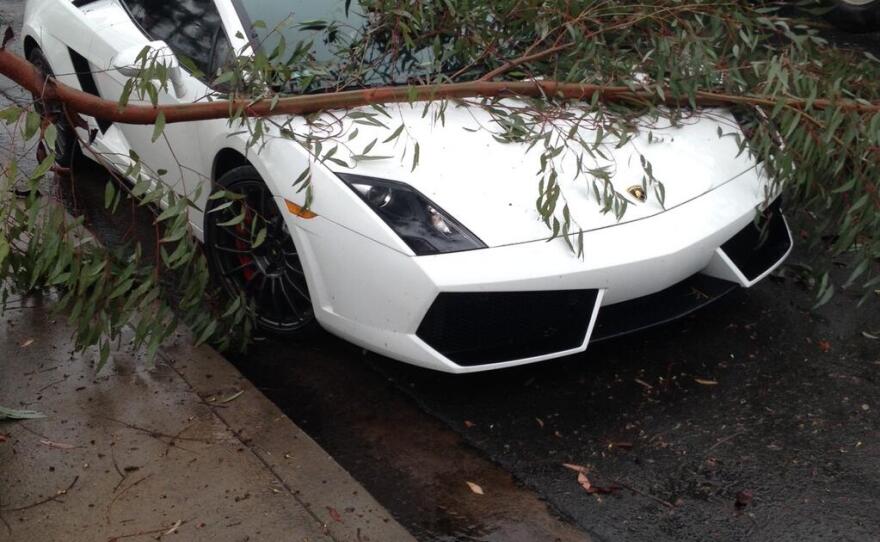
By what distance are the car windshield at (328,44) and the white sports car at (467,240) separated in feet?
0.25

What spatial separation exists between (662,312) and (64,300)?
2.24 metres

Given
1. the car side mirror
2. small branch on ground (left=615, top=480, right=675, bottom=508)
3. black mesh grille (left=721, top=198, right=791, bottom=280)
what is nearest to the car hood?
black mesh grille (left=721, top=198, right=791, bottom=280)

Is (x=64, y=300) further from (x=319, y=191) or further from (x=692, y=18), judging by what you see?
(x=692, y=18)

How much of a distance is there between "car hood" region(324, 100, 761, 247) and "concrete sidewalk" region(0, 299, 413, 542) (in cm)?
98

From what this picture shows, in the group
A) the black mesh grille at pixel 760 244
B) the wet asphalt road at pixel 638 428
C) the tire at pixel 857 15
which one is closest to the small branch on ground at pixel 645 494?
the wet asphalt road at pixel 638 428

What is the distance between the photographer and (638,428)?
13.0ft

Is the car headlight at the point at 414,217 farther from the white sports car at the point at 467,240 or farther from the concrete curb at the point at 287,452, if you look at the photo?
the concrete curb at the point at 287,452

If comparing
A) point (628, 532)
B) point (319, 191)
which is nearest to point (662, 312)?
point (628, 532)

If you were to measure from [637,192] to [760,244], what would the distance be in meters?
0.67

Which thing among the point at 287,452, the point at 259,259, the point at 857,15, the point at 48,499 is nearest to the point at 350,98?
the point at 259,259

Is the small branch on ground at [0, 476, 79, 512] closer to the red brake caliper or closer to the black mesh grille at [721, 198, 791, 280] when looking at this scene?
the red brake caliper

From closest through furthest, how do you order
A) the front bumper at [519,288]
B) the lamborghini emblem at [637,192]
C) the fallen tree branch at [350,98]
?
1. the front bumper at [519,288]
2. the lamborghini emblem at [637,192]
3. the fallen tree branch at [350,98]

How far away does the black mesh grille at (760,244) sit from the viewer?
4.18 m

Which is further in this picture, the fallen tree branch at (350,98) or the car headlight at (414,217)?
the fallen tree branch at (350,98)
